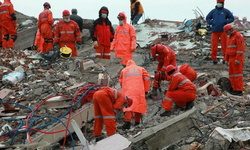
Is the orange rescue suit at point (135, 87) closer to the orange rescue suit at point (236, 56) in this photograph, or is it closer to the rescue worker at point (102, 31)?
the orange rescue suit at point (236, 56)

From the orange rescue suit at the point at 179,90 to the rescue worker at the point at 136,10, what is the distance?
9.17m

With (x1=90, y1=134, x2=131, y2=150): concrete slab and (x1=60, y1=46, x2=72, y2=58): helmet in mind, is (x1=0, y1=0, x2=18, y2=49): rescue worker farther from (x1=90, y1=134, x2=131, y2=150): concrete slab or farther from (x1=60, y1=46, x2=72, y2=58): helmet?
(x1=90, y1=134, x2=131, y2=150): concrete slab

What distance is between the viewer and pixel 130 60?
6434 mm

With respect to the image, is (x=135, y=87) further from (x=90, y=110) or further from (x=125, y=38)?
(x=125, y=38)

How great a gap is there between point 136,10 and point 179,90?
946 cm

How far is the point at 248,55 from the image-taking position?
10.8 m

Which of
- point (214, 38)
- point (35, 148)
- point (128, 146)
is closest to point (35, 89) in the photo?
point (35, 148)

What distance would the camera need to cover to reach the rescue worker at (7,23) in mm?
→ 10086

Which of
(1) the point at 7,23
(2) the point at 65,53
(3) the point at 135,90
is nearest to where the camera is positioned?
(3) the point at 135,90

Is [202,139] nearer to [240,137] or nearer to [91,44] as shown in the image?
[240,137]

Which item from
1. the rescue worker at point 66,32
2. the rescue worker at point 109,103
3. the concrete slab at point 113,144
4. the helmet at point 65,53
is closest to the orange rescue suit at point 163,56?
the rescue worker at point 109,103

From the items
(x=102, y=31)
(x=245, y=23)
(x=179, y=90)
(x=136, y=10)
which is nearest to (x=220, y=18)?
(x=102, y=31)

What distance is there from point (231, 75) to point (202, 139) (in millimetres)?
3666

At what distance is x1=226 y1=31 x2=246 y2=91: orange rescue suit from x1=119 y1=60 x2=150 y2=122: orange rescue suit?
2940 millimetres
